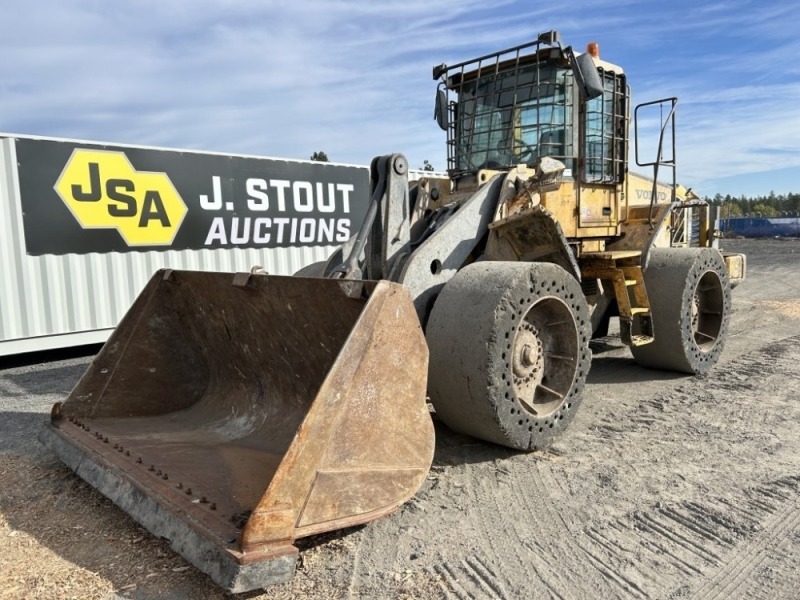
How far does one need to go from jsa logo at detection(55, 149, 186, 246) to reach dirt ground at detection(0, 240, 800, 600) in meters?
3.87

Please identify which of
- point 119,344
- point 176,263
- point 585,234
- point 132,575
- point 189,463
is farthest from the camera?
point 176,263

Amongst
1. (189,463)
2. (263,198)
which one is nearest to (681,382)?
(189,463)

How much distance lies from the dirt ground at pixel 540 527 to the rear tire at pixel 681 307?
1.05 m

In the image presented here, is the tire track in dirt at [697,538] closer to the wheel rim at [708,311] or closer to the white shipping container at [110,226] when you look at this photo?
the wheel rim at [708,311]

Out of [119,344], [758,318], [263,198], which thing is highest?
[263,198]

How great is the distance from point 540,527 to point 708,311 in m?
4.47

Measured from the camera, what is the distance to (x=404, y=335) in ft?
10.3

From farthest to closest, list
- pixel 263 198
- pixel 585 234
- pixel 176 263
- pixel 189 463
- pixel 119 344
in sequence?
pixel 263 198, pixel 176 263, pixel 585 234, pixel 119 344, pixel 189 463

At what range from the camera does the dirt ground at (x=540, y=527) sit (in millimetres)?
2754

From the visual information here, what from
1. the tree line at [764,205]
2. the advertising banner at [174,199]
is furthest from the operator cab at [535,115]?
the tree line at [764,205]

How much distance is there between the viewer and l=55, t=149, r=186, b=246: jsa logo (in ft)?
26.9

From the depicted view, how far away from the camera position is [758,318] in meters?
9.97

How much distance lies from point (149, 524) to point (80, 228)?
630 centimetres

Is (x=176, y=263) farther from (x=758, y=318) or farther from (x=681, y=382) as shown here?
(x=758, y=318)
